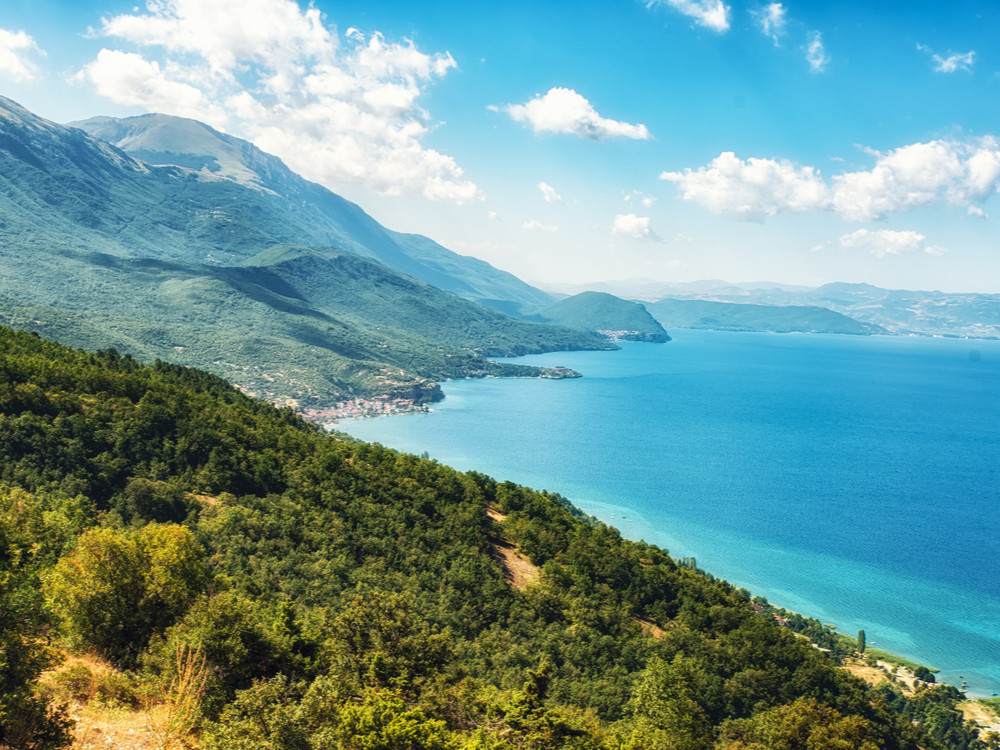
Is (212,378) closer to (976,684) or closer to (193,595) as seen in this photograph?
(193,595)

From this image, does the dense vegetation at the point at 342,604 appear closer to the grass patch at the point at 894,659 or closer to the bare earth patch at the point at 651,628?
the bare earth patch at the point at 651,628

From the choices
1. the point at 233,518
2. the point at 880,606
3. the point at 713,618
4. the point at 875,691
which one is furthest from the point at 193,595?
the point at 880,606

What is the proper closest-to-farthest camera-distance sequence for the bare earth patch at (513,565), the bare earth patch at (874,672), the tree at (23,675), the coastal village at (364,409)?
the tree at (23,675), the bare earth patch at (513,565), the bare earth patch at (874,672), the coastal village at (364,409)

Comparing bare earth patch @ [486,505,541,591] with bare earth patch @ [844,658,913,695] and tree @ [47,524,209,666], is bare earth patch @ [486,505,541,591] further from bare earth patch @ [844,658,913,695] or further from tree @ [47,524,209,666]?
bare earth patch @ [844,658,913,695]

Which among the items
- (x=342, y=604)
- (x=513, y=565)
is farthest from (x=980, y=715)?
(x=342, y=604)

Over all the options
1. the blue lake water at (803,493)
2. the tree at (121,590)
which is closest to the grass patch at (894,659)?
the blue lake water at (803,493)

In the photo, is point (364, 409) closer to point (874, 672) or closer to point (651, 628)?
point (651, 628)

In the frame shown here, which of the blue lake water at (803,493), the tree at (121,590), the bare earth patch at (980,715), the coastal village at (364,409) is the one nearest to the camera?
the tree at (121,590)
